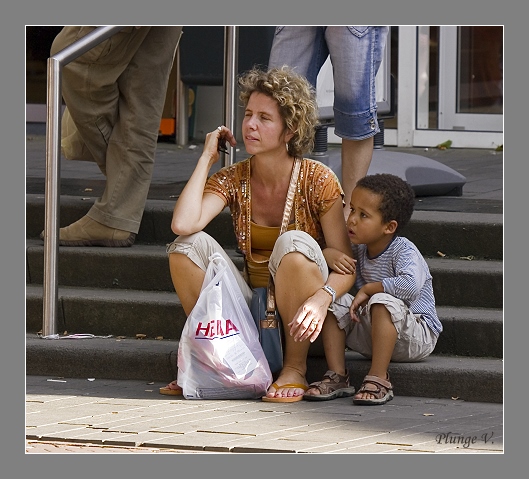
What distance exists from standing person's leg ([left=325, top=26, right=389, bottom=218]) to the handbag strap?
453 mm

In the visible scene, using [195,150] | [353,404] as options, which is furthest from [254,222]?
[195,150]

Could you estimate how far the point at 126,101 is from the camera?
5574 mm

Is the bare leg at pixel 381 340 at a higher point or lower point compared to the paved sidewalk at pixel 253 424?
higher

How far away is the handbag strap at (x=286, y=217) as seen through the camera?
4309 mm

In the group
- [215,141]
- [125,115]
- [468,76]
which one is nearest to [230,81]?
Result: [125,115]

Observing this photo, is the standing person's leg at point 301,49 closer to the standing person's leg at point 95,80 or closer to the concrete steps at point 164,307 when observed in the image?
the standing person's leg at point 95,80

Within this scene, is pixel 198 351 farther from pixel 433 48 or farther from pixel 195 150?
pixel 433 48

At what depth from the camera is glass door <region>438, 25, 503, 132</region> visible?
9453mm

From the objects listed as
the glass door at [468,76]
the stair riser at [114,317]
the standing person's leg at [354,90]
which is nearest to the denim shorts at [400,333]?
the stair riser at [114,317]

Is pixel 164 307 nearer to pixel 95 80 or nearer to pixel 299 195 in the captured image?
pixel 299 195

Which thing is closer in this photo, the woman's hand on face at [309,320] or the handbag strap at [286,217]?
the woman's hand on face at [309,320]

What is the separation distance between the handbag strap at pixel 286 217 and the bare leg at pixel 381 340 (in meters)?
0.40

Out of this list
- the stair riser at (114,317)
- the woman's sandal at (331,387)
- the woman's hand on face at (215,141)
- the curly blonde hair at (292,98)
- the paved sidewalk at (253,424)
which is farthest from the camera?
the stair riser at (114,317)

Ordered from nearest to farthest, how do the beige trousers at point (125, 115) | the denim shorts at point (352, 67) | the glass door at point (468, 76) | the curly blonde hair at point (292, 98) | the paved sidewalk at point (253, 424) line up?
the paved sidewalk at point (253, 424)
the curly blonde hair at point (292, 98)
the denim shorts at point (352, 67)
the beige trousers at point (125, 115)
the glass door at point (468, 76)
